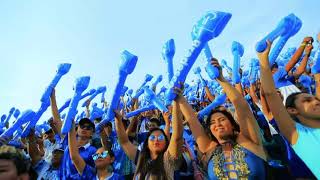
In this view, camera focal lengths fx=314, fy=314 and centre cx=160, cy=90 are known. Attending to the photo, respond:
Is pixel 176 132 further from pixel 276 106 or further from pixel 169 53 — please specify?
pixel 276 106

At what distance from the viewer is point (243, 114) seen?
8.73 ft

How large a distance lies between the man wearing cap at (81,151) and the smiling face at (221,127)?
173 cm

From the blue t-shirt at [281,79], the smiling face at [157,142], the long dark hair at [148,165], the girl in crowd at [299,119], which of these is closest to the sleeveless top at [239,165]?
the girl in crowd at [299,119]

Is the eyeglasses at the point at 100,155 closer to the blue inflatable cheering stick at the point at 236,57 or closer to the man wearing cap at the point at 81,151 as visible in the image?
the man wearing cap at the point at 81,151

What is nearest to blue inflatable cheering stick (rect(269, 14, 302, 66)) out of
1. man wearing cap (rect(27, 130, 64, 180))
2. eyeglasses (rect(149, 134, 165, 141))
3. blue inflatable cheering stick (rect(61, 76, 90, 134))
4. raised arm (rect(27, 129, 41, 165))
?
eyeglasses (rect(149, 134, 165, 141))

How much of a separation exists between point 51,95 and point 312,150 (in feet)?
10.1

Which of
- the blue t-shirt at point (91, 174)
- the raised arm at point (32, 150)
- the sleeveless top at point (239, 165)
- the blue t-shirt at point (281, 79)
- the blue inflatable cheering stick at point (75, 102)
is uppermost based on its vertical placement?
the blue t-shirt at point (281, 79)

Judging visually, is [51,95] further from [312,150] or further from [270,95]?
[312,150]

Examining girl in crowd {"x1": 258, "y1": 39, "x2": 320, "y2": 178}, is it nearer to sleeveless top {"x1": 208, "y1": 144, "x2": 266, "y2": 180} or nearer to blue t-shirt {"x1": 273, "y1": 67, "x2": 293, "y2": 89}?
sleeveless top {"x1": 208, "y1": 144, "x2": 266, "y2": 180}

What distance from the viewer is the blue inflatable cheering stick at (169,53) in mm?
→ 3066

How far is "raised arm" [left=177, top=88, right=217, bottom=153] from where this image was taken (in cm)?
291

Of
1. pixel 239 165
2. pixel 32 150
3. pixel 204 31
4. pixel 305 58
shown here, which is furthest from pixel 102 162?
pixel 305 58

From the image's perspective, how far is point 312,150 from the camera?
2170mm

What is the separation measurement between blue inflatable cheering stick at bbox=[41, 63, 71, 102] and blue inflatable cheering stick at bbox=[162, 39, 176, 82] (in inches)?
55.2
